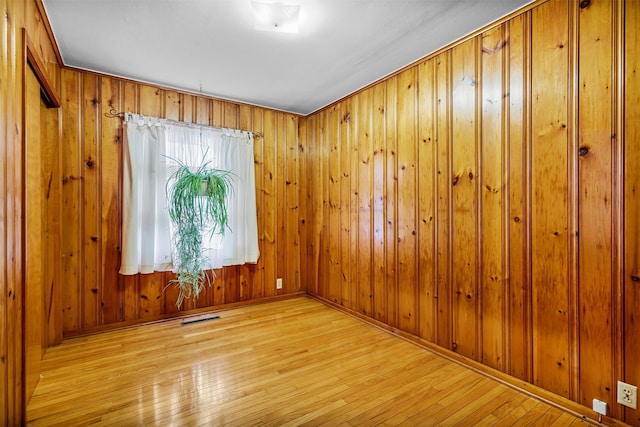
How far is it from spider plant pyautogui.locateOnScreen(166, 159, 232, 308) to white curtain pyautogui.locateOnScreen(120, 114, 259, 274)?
12cm

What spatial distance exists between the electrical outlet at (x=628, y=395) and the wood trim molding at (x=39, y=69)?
3.62 metres

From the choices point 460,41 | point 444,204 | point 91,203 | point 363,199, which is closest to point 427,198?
point 444,204

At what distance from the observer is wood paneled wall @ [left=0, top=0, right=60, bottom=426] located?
1.38 m

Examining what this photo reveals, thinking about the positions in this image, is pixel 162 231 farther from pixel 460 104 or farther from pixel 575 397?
pixel 575 397

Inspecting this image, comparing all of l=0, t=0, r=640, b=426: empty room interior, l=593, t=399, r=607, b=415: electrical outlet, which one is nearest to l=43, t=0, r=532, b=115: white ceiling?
l=0, t=0, r=640, b=426: empty room interior

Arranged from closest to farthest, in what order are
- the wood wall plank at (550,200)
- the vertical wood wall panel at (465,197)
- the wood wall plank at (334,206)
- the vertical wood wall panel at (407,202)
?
the wood wall plank at (550,200) < the vertical wood wall panel at (465,197) < the vertical wood wall panel at (407,202) < the wood wall plank at (334,206)

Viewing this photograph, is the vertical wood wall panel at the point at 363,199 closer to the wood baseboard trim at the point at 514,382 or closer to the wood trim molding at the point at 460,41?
the wood trim molding at the point at 460,41

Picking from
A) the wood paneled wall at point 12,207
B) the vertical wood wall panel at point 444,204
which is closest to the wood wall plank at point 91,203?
the wood paneled wall at point 12,207

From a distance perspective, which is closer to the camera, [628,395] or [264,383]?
[628,395]

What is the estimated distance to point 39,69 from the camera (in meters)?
1.98

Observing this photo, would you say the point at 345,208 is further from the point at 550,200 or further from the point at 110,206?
the point at 110,206

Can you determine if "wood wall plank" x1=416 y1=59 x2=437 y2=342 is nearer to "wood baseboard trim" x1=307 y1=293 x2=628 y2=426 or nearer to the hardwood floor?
"wood baseboard trim" x1=307 y1=293 x2=628 y2=426

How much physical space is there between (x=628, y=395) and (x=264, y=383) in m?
2.05

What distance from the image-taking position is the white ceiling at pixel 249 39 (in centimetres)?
204
